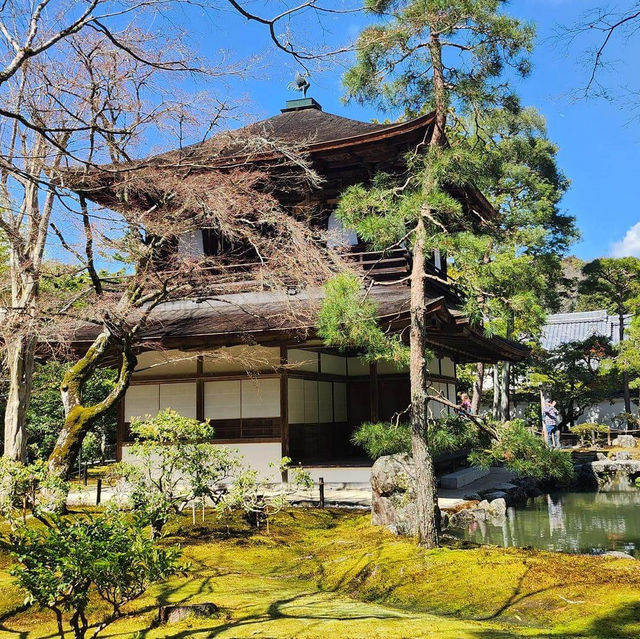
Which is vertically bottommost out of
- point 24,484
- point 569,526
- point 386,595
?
point 569,526

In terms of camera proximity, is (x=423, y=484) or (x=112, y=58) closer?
(x=423, y=484)

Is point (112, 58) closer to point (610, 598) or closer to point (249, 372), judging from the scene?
point (249, 372)

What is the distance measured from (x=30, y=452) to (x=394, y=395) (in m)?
9.25

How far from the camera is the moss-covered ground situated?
139 inches

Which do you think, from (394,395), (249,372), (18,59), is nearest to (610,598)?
(18,59)

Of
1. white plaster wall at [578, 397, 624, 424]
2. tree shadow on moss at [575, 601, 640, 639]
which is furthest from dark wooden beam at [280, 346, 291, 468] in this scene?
white plaster wall at [578, 397, 624, 424]

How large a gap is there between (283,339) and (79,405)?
340 centimetres

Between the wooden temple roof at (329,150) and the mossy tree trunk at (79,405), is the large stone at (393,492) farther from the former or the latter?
the wooden temple roof at (329,150)

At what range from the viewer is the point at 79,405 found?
27.7 ft

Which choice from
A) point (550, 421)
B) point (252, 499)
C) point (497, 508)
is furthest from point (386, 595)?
point (550, 421)

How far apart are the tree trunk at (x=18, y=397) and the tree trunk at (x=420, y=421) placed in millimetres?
6278

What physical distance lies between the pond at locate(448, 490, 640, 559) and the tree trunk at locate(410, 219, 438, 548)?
252cm

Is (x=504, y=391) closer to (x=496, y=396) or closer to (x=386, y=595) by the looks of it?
(x=496, y=396)

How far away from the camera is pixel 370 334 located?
6102mm
